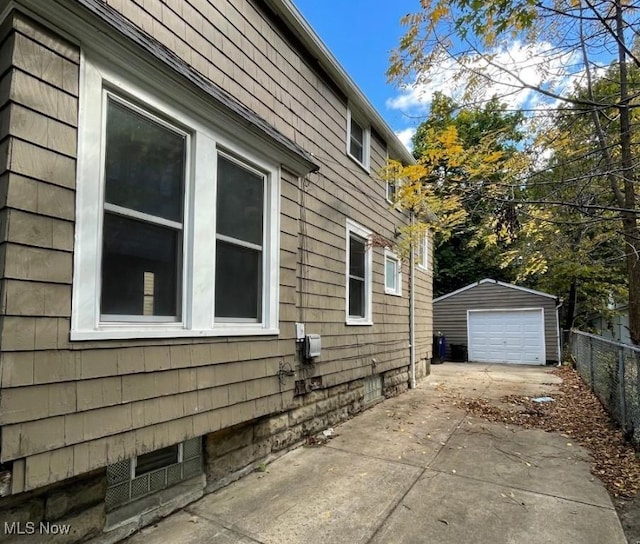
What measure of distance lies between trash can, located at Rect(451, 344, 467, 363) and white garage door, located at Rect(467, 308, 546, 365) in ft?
0.81

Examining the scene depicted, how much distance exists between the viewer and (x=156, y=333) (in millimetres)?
2938

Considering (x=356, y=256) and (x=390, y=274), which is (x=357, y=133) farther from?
(x=390, y=274)

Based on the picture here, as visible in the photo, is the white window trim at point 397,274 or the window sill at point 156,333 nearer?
the window sill at point 156,333

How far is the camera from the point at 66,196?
8.00 ft

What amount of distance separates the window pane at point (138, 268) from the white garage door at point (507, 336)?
47.8 ft

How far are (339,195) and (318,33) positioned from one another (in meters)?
2.18

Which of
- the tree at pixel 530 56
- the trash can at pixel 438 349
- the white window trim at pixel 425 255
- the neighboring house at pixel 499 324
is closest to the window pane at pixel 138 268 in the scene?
the tree at pixel 530 56

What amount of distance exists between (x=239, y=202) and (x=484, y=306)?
13.9m

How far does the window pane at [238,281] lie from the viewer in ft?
12.2

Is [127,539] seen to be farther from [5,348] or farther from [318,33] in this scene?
[318,33]

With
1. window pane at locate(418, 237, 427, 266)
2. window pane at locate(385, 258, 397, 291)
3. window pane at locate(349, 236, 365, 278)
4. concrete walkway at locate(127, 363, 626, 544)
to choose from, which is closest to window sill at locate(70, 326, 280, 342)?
concrete walkway at locate(127, 363, 626, 544)

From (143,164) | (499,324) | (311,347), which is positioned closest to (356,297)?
(311,347)

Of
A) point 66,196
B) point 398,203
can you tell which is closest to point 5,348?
point 66,196

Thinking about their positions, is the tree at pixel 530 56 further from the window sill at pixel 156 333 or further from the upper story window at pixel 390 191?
the window sill at pixel 156 333
